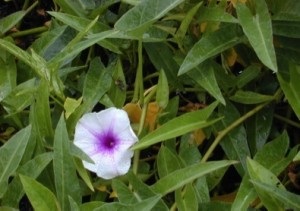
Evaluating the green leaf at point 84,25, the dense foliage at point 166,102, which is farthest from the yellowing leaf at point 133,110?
the green leaf at point 84,25

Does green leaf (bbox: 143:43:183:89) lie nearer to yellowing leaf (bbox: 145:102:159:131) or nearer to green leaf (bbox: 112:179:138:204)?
yellowing leaf (bbox: 145:102:159:131)

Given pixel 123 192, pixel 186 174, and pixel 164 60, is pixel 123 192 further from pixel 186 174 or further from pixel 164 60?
pixel 164 60

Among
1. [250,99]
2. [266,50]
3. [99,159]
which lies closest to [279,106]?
[250,99]

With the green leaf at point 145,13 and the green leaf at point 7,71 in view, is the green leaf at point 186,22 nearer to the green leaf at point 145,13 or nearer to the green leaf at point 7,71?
the green leaf at point 145,13

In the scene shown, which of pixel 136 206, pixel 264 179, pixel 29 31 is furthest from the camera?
pixel 29 31

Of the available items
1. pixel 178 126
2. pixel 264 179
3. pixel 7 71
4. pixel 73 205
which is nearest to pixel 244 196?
pixel 264 179

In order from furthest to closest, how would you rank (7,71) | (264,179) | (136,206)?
1. (7,71)
2. (264,179)
3. (136,206)

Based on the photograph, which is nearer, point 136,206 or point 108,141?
point 136,206
